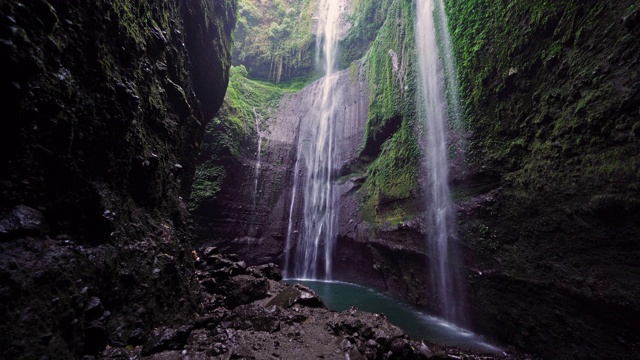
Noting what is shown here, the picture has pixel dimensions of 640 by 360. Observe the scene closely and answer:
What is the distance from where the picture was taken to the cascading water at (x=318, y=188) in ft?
47.3

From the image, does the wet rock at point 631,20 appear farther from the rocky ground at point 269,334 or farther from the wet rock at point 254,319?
the wet rock at point 254,319

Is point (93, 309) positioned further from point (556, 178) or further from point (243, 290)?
point (556, 178)

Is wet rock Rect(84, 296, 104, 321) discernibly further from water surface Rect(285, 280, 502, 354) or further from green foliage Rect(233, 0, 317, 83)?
green foliage Rect(233, 0, 317, 83)

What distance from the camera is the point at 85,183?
10.5ft

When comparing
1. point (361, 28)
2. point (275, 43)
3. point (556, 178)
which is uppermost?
point (275, 43)

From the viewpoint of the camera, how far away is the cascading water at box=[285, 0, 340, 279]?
14414 millimetres

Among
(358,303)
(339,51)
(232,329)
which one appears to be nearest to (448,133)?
(358,303)

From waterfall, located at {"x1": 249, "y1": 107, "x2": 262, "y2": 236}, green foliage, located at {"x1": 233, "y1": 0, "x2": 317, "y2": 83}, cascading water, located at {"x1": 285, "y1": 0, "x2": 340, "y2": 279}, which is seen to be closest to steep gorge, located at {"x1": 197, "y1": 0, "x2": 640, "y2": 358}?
cascading water, located at {"x1": 285, "y1": 0, "x2": 340, "y2": 279}

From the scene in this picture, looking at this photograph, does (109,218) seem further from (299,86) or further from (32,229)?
(299,86)

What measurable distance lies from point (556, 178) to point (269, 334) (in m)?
5.68

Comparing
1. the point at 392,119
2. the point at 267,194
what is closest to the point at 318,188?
the point at 267,194

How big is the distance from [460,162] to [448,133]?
3.61ft

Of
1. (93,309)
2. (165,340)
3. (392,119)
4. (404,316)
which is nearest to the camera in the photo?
(93,309)

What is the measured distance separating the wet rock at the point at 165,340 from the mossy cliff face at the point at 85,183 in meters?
0.18
